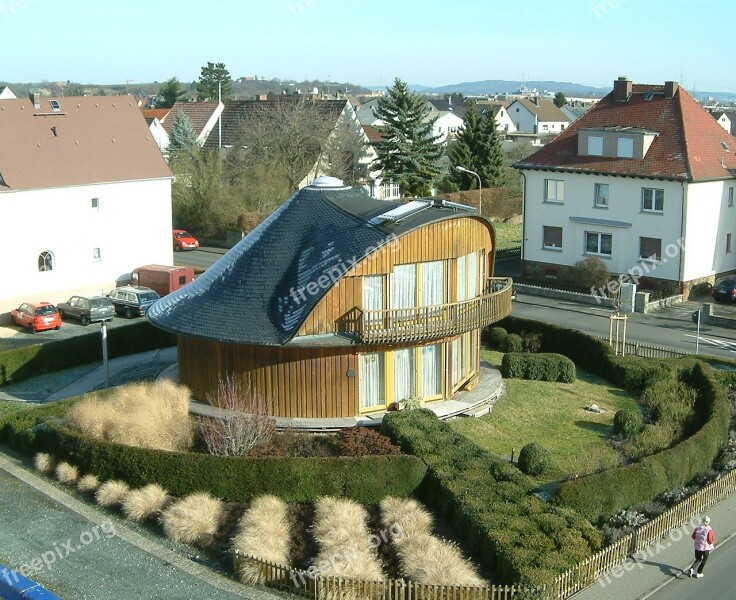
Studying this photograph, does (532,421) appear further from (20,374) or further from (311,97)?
(311,97)

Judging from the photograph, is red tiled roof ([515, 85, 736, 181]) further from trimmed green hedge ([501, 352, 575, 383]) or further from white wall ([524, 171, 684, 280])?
trimmed green hedge ([501, 352, 575, 383])

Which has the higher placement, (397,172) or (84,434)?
(397,172)

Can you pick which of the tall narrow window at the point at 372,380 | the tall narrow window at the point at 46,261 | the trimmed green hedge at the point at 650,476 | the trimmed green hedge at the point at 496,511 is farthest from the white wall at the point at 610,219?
the trimmed green hedge at the point at 496,511

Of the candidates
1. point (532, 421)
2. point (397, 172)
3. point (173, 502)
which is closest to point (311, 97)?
point (397, 172)

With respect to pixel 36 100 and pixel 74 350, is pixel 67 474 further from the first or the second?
pixel 36 100

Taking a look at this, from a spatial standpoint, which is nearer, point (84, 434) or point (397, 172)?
point (84, 434)

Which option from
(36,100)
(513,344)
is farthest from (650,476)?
(36,100)
